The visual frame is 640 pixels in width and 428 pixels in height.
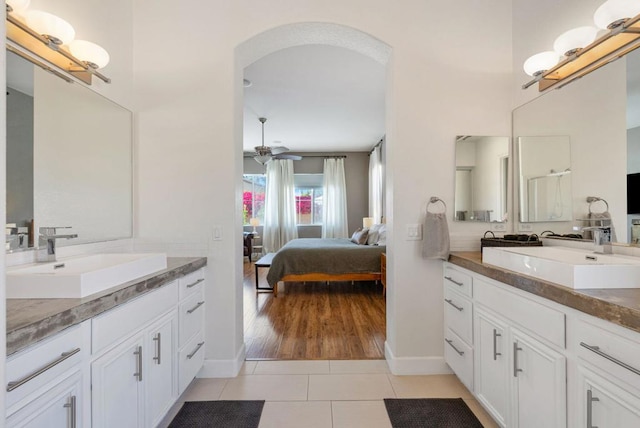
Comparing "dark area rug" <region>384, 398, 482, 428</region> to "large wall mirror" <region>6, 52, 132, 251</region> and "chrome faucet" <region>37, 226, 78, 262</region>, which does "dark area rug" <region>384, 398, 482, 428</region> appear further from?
"large wall mirror" <region>6, 52, 132, 251</region>

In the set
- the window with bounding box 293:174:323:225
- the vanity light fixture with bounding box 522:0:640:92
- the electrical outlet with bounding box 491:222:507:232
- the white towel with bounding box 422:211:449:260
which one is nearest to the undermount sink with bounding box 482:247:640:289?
the white towel with bounding box 422:211:449:260

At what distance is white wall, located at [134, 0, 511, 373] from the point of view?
2219mm

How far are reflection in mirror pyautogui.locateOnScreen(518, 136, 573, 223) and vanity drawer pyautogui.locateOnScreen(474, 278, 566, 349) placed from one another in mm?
780

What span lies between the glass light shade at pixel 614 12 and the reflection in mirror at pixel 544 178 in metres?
0.61

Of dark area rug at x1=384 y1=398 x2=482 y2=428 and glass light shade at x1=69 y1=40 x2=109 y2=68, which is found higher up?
glass light shade at x1=69 y1=40 x2=109 y2=68

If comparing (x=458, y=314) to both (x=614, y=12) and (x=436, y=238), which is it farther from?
(x=614, y=12)

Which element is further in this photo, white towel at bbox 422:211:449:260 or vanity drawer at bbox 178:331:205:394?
white towel at bbox 422:211:449:260

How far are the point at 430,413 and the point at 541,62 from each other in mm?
2232

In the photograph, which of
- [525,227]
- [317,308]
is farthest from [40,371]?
[317,308]

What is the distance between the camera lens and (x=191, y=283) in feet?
6.46

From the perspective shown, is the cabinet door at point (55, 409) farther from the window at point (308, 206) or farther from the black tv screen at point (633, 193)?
the window at point (308, 206)

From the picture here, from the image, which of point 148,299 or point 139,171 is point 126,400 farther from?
point 139,171

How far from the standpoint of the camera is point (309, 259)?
14.3 feet

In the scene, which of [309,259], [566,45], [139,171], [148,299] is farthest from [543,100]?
[309,259]
